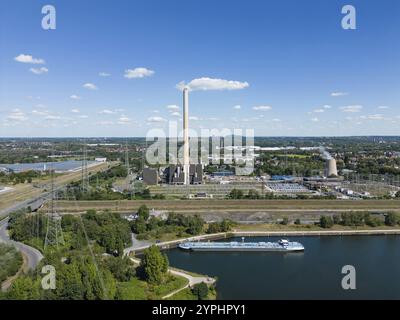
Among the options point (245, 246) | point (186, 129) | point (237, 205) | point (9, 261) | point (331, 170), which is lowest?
point (245, 246)

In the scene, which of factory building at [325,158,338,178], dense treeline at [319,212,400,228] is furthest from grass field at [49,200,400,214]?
factory building at [325,158,338,178]

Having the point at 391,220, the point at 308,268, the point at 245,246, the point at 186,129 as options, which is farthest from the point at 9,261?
the point at 186,129

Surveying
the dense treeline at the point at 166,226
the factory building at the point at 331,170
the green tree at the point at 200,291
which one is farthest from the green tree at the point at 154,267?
the factory building at the point at 331,170

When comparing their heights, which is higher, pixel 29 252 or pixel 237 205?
pixel 237 205

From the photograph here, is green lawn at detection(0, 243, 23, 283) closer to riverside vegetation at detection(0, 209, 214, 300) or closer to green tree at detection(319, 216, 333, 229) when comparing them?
riverside vegetation at detection(0, 209, 214, 300)

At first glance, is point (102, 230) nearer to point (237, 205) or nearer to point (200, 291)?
point (200, 291)

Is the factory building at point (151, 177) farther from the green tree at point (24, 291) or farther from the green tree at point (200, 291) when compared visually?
the green tree at point (24, 291)

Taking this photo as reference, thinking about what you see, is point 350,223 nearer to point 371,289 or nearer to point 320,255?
point 320,255
